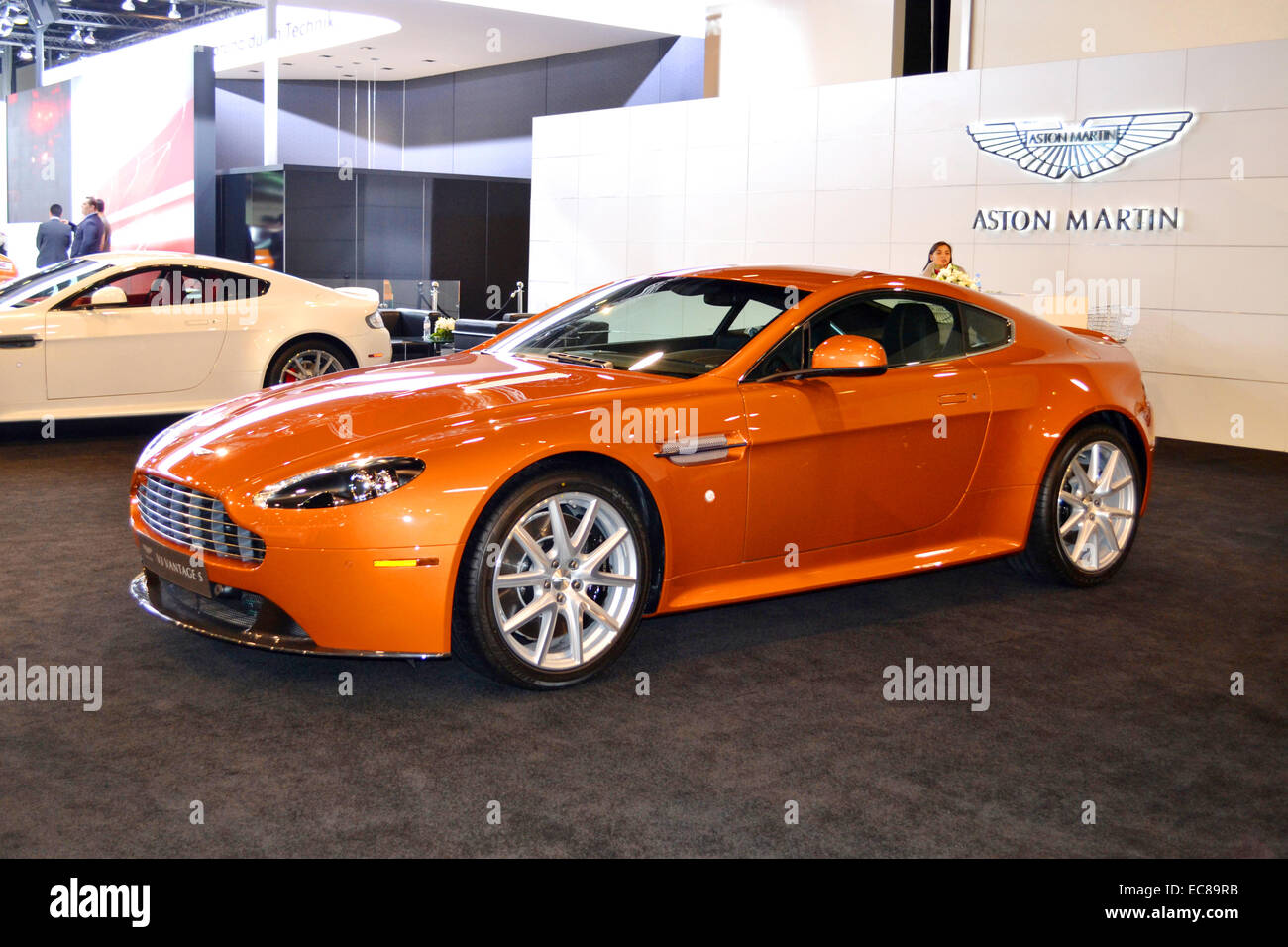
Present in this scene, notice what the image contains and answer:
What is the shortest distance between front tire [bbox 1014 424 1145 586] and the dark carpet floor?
14 cm

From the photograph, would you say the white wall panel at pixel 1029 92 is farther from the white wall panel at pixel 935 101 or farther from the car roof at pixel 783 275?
the car roof at pixel 783 275

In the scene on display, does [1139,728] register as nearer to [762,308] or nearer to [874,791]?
[874,791]

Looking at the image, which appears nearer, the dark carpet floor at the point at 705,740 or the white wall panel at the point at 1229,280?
the dark carpet floor at the point at 705,740

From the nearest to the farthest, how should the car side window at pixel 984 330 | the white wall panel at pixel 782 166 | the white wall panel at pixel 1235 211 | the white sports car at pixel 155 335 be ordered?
the car side window at pixel 984 330
the white sports car at pixel 155 335
the white wall panel at pixel 1235 211
the white wall panel at pixel 782 166

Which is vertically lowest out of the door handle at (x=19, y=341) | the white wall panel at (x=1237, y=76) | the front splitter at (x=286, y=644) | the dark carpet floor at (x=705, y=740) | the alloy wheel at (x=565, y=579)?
the dark carpet floor at (x=705, y=740)

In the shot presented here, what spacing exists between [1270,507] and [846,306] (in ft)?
13.7

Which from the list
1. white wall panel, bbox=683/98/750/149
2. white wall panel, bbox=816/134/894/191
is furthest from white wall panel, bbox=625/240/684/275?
white wall panel, bbox=816/134/894/191

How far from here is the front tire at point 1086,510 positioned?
5289 mm

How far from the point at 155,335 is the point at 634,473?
5584 millimetres

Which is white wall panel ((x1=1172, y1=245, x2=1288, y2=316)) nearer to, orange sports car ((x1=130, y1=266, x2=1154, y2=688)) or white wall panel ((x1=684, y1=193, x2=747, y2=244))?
white wall panel ((x1=684, y1=193, x2=747, y2=244))

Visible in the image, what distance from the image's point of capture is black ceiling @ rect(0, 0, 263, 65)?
2119cm

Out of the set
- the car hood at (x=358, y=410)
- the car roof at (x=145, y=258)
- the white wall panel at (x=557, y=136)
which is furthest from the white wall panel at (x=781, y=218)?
the car hood at (x=358, y=410)
